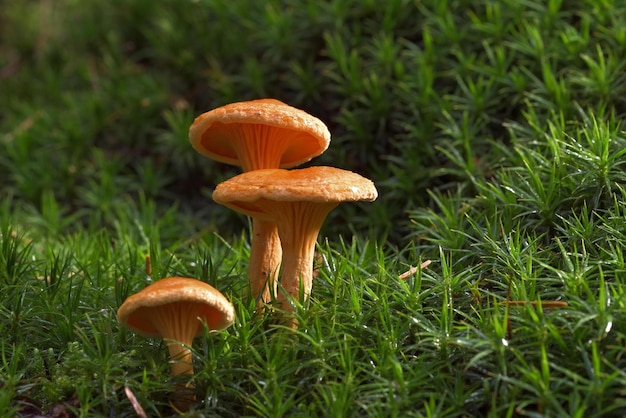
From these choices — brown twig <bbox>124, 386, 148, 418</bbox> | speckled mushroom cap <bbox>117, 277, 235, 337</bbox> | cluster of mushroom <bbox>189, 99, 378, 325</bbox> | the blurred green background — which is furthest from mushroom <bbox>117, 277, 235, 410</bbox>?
the blurred green background

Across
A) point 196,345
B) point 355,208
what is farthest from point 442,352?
point 355,208

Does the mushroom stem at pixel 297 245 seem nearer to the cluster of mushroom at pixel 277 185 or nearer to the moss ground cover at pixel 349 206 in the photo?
the cluster of mushroom at pixel 277 185

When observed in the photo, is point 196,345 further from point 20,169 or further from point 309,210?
point 20,169

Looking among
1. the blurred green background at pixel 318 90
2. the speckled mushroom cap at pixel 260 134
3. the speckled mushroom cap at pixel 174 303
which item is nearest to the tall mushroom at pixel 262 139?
the speckled mushroom cap at pixel 260 134

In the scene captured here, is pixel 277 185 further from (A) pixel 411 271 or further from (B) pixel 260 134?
(A) pixel 411 271

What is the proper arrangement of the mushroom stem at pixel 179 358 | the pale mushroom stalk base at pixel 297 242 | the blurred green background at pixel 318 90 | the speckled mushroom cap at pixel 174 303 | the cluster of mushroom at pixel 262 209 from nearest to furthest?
the speckled mushroom cap at pixel 174 303, the cluster of mushroom at pixel 262 209, the mushroom stem at pixel 179 358, the pale mushroom stalk base at pixel 297 242, the blurred green background at pixel 318 90

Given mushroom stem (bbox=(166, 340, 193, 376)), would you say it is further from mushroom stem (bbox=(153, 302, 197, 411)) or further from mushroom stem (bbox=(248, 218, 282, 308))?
mushroom stem (bbox=(248, 218, 282, 308))
